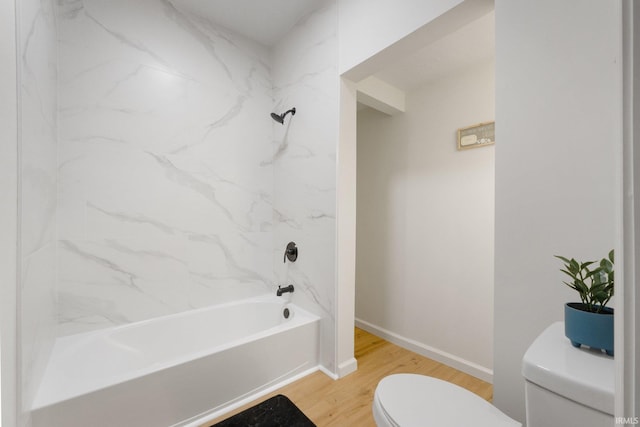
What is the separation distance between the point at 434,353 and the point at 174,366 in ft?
6.50

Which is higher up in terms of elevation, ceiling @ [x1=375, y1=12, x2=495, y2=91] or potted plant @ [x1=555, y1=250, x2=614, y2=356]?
ceiling @ [x1=375, y1=12, x2=495, y2=91]

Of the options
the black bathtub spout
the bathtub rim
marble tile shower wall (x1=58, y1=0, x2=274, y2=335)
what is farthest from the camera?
the black bathtub spout

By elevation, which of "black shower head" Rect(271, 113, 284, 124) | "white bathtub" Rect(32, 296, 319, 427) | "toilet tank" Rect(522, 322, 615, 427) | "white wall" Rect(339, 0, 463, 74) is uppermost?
"white wall" Rect(339, 0, 463, 74)

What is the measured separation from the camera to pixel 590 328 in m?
0.69

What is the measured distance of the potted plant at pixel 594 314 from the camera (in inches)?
26.2

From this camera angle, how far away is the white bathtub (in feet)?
4.03

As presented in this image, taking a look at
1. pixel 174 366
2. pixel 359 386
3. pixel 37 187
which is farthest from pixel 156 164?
pixel 359 386

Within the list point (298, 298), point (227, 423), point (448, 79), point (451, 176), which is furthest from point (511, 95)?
point (227, 423)

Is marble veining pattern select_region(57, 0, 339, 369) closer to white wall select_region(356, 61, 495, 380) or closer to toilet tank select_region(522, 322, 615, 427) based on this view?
white wall select_region(356, 61, 495, 380)

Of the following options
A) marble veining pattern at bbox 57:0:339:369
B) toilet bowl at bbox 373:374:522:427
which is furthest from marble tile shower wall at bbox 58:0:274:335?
toilet bowl at bbox 373:374:522:427

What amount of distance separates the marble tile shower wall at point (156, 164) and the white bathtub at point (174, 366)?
143 mm

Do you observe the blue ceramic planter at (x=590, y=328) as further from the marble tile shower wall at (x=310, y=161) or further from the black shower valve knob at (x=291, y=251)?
the black shower valve knob at (x=291, y=251)

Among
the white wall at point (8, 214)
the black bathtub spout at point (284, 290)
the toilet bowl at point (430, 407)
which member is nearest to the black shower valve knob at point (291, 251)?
the black bathtub spout at point (284, 290)

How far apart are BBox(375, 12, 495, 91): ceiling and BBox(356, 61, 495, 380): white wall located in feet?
0.33
